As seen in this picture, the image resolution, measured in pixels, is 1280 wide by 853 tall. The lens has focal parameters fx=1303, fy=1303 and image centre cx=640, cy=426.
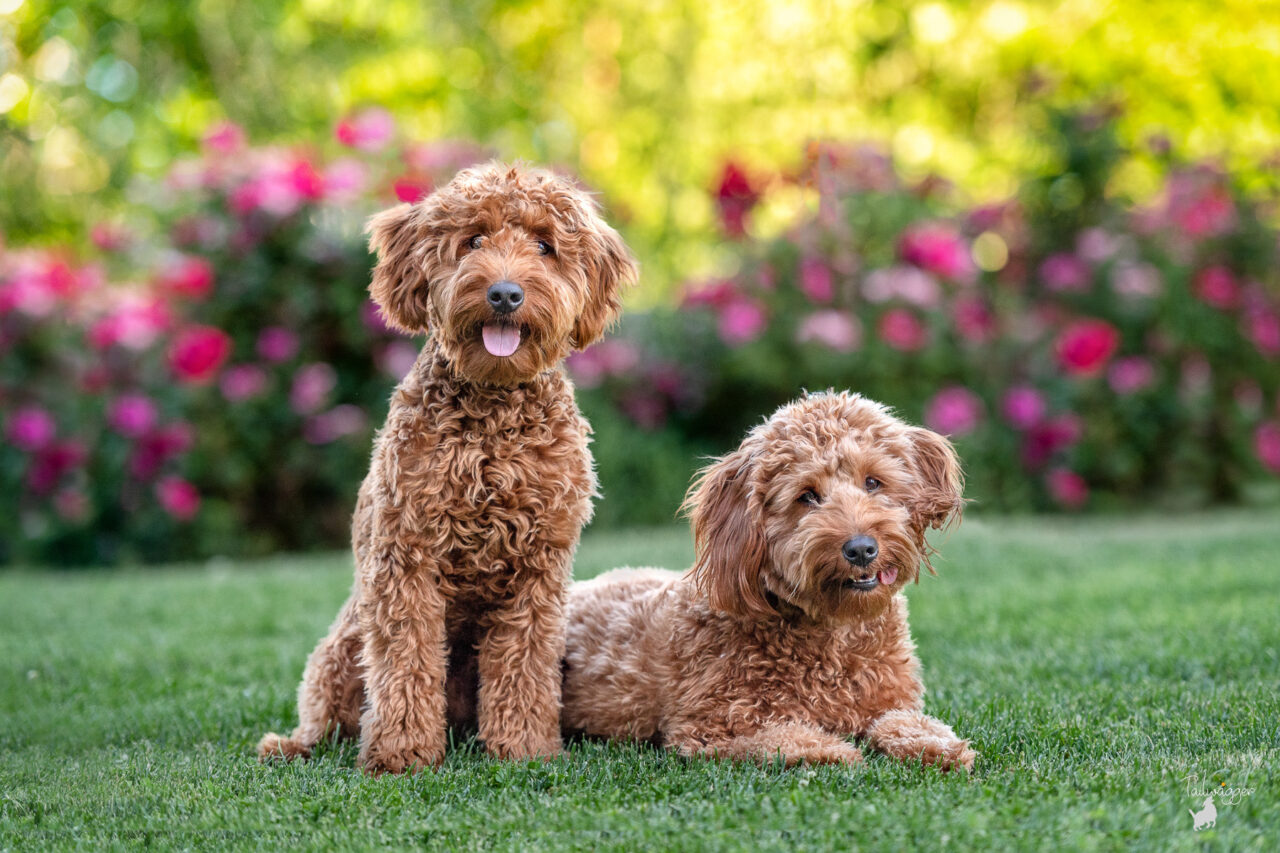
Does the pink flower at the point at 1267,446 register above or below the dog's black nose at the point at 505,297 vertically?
below

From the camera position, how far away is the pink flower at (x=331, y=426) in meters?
8.47

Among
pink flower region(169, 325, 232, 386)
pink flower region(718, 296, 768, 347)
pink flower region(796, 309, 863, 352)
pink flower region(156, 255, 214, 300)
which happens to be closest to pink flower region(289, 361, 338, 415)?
pink flower region(169, 325, 232, 386)

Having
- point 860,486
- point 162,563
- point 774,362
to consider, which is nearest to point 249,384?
point 162,563

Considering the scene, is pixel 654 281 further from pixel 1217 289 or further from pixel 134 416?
pixel 134 416

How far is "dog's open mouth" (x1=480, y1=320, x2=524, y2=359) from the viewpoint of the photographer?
142 inches

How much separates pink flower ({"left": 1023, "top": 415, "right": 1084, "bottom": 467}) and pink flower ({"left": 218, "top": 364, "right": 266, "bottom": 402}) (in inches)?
222

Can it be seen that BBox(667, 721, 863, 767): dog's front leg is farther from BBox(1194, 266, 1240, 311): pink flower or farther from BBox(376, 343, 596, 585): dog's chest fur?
BBox(1194, 266, 1240, 311): pink flower

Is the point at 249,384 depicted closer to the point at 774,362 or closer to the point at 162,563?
the point at 162,563

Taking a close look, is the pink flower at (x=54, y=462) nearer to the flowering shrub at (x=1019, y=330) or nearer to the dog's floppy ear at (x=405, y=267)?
the flowering shrub at (x=1019, y=330)

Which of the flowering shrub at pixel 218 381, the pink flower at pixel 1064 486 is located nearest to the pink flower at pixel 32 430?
the flowering shrub at pixel 218 381

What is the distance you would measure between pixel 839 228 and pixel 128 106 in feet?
24.7

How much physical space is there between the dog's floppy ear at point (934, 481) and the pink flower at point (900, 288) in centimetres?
578

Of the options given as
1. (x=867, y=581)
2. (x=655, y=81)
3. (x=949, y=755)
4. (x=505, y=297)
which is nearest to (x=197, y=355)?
Answer: (x=505, y=297)

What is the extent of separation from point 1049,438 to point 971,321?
1063 millimetres
